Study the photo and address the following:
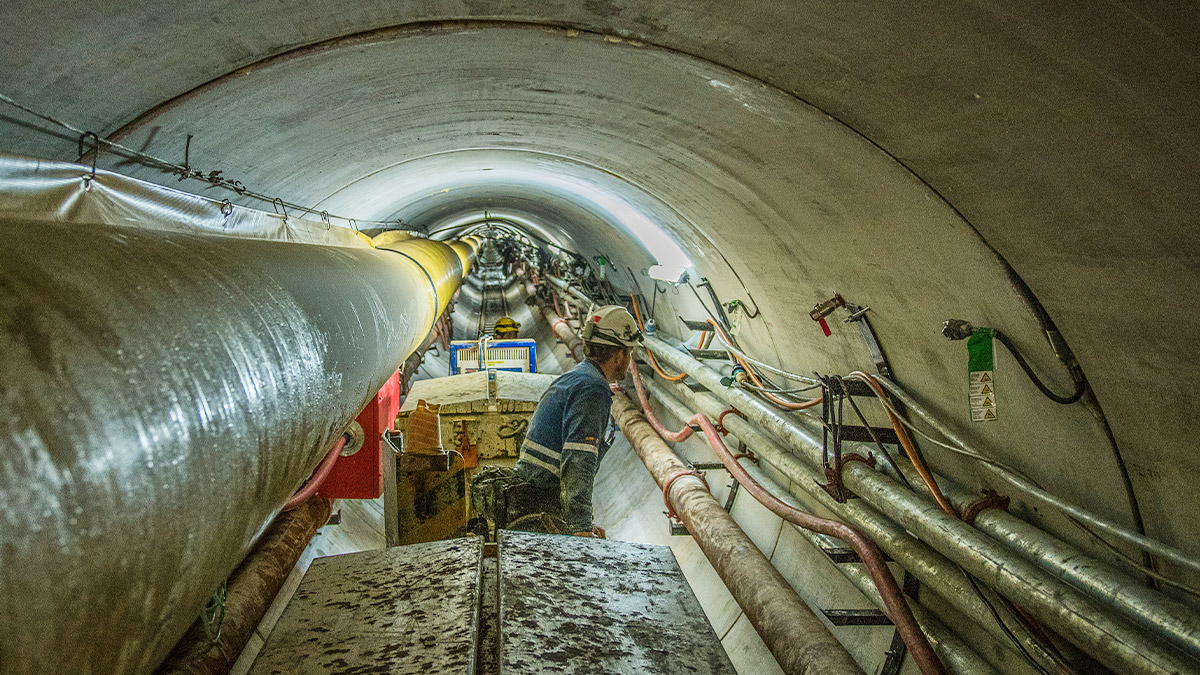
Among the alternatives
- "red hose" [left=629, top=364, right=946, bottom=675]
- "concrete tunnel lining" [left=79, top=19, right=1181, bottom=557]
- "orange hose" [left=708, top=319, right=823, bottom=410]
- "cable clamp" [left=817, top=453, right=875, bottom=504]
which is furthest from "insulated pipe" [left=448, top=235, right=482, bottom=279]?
"cable clamp" [left=817, top=453, right=875, bottom=504]

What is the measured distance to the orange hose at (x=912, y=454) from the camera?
2516mm

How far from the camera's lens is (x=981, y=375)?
230cm

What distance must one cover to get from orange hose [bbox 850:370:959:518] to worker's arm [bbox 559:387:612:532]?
1.41 meters

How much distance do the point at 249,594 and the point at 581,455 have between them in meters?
1.73

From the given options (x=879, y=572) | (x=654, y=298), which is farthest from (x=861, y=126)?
(x=654, y=298)

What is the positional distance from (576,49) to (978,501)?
219 cm

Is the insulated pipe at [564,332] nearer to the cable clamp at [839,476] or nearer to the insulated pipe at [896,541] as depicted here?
the insulated pipe at [896,541]

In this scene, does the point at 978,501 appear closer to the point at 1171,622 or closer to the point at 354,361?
the point at 1171,622

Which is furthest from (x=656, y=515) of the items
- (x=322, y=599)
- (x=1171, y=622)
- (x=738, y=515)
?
(x=1171, y=622)

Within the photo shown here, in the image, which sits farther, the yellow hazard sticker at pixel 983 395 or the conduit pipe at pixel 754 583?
the conduit pipe at pixel 754 583

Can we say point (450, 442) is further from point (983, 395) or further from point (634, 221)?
point (983, 395)

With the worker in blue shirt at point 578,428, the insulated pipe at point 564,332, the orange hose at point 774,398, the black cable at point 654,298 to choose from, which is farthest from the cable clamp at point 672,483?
Result: the insulated pipe at point 564,332

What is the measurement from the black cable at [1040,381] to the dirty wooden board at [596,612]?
3.97 feet

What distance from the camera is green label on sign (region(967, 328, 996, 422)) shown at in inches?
87.3
